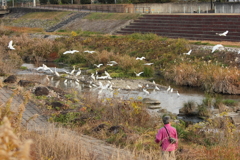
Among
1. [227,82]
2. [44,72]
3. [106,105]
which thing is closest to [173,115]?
[106,105]

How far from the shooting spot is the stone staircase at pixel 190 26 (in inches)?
1218

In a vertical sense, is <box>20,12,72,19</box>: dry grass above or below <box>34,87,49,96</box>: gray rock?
above

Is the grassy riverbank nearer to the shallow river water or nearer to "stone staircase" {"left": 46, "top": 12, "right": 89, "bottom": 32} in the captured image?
the shallow river water

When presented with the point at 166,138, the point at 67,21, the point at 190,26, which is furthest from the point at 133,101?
the point at 67,21

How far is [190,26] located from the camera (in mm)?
34562

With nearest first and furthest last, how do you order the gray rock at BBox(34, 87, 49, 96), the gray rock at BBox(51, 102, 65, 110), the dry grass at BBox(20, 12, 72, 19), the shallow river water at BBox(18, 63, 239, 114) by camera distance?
the gray rock at BBox(51, 102, 65, 110) → the gray rock at BBox(34, 87, 49, 96) → the shallow river water at BBox(18, 63, 239, 114) → the dry grass at BBox(20, 12, 72, 19)

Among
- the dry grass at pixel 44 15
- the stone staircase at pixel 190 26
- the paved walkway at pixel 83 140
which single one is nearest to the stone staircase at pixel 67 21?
the dry grass at pixel 44 15

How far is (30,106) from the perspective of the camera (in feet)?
37.9

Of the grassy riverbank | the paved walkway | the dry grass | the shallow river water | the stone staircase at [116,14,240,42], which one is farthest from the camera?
the dry grass

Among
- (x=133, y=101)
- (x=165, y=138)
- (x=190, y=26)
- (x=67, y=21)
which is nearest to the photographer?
(x=165, y=138)

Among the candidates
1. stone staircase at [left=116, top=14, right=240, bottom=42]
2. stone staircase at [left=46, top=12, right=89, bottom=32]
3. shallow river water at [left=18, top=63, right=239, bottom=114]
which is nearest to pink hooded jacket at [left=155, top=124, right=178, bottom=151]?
shallow river water at [left=18, top=63, right=239, bottom=114]

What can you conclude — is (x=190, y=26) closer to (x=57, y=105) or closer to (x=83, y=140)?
(x=57, y=105)

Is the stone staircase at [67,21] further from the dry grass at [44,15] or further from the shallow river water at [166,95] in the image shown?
the shallow river water at [166,95]

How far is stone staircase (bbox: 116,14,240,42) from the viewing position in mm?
30938
